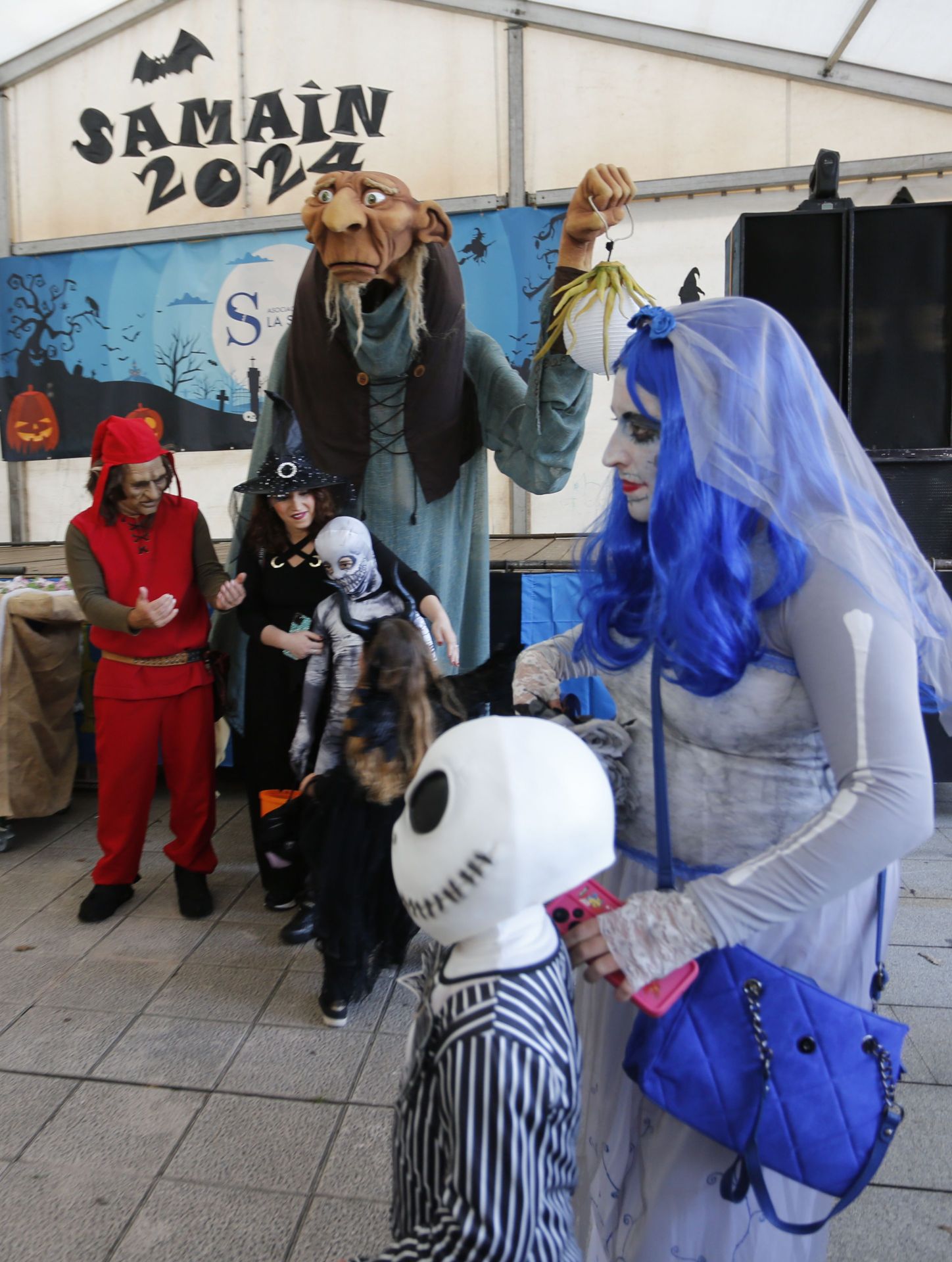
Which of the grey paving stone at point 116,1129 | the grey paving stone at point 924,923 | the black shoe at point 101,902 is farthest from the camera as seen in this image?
the black shoe at point 101,902

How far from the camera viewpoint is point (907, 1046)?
2248 millimetres

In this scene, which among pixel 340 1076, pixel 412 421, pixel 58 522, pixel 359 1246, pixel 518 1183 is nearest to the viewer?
pixel 518 1183

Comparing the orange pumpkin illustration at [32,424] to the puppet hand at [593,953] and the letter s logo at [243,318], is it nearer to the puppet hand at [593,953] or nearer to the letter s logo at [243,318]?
the letter s logo at [243,318]

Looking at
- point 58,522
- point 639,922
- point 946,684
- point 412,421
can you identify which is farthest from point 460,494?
point 58,522

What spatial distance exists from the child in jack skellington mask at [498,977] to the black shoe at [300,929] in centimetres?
203

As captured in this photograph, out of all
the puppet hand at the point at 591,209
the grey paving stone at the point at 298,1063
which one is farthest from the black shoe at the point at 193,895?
the puppet hand at the point at 591,209

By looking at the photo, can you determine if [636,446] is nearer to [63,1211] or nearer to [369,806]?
[369,806]

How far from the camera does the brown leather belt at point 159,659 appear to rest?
2918 mm

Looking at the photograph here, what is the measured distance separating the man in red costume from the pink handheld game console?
2023 millimetres

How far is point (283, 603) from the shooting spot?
8.73 ft

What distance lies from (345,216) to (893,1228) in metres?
2.40

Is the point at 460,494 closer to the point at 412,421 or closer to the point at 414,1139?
the point at 412,421

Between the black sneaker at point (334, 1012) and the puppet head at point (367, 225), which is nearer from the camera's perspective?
the puppet head at point (367, 225)

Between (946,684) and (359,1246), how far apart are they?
1432 millimetres
